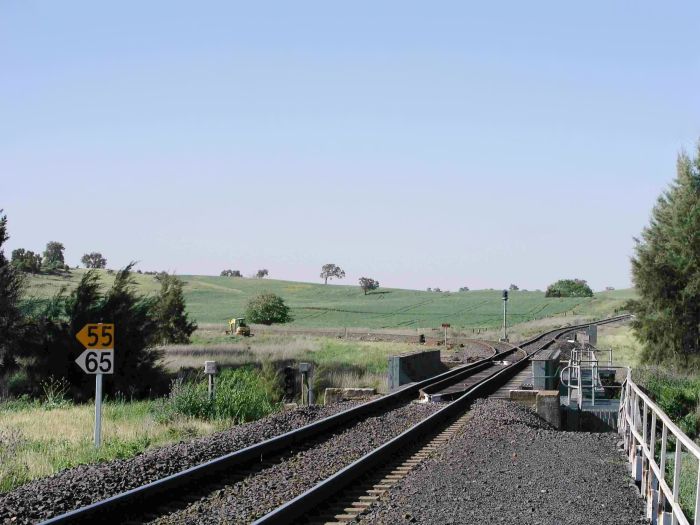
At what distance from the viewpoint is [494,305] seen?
5571 inches

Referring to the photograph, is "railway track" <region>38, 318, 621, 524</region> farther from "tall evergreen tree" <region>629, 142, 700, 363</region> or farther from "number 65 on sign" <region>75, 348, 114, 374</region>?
"tall evergreen tree" <region>629, 142, 700, 363</region>

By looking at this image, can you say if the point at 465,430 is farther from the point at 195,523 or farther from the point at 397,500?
the point at 195,523

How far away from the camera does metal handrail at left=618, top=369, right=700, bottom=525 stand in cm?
809

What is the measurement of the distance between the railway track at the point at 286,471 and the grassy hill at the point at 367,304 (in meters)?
78.7

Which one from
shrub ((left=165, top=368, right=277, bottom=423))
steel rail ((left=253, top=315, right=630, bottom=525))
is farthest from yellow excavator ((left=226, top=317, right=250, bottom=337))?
steel rail ((left=253, top=315, right=630, bottom=525))

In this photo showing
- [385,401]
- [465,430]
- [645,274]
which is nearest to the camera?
[465,430]

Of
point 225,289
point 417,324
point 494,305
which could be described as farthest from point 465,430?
point 225,289

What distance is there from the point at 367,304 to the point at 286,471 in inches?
5342

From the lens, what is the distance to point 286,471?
12273 millimetres

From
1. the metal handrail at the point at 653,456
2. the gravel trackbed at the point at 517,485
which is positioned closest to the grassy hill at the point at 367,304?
the gravel trackbed at the point at 517,485

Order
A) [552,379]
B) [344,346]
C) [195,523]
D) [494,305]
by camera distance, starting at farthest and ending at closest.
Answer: [494,305], [344,346], [552,379], [195,523]

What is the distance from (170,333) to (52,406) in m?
36.3

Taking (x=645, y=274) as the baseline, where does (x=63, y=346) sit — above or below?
below

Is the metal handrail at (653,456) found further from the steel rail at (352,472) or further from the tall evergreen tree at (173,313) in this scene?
the tall evergreen tree at (173,313)
